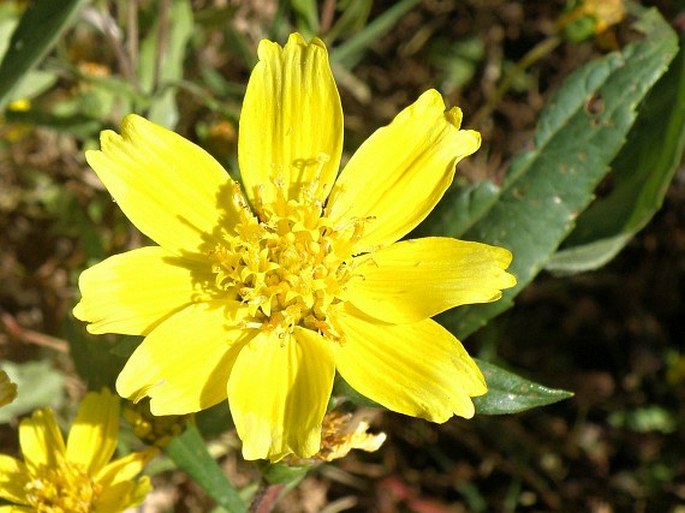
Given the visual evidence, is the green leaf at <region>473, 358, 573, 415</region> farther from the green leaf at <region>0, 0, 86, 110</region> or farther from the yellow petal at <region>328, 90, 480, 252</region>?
the green leaf at <region>0, 0, 86, 110</region>

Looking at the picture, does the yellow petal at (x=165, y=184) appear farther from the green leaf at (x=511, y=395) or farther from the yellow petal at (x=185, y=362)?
the green leaf at (x=511, y=395)

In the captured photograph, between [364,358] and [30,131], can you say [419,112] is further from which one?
[30,131]

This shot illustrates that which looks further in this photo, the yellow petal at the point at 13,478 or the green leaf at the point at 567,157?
the green leaf at the point at 567,157

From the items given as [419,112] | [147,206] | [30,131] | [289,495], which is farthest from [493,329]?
[30,131]

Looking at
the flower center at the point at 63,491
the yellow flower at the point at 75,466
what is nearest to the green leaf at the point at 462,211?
the yellow flower at the point at 75,466

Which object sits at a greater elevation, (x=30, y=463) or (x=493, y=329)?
(x=30, y=463)

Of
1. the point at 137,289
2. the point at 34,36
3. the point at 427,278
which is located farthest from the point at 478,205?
the point at 34,36
